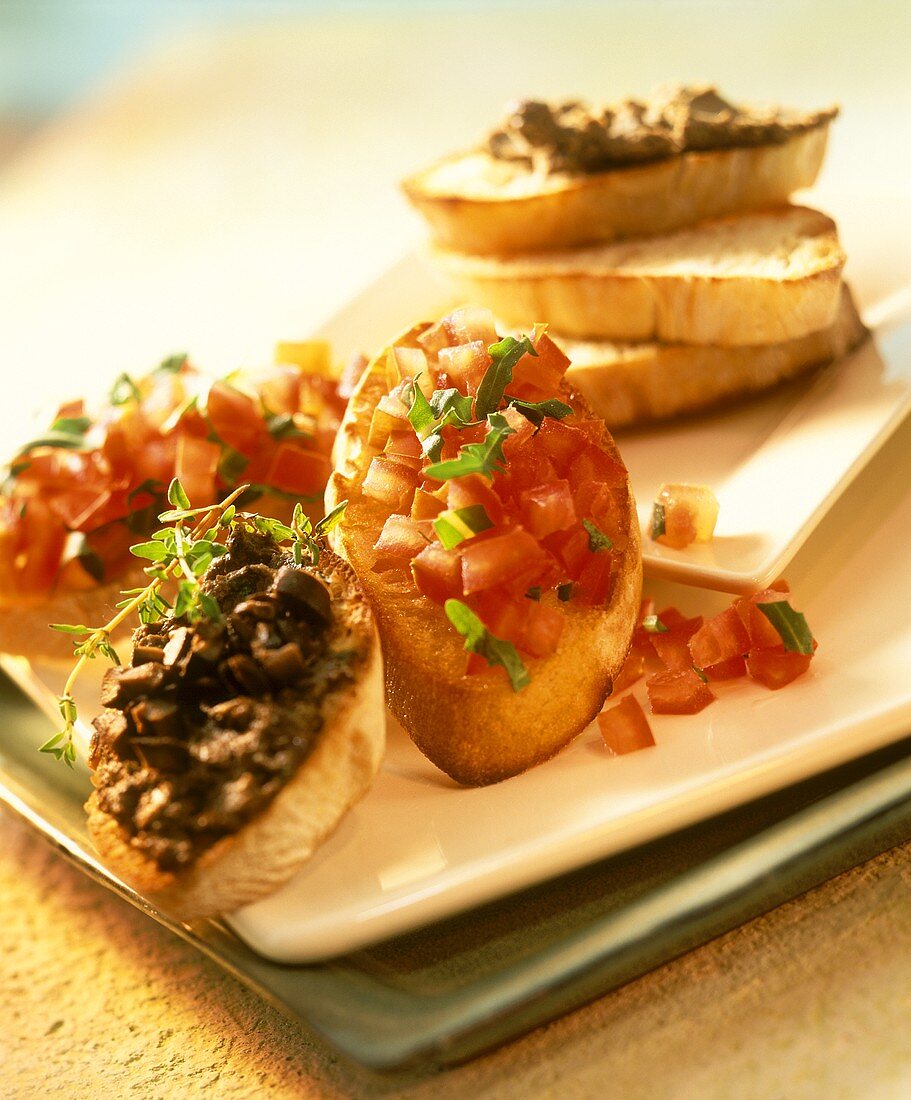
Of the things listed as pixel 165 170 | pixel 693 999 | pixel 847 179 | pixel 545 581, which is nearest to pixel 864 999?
pixel 693 999

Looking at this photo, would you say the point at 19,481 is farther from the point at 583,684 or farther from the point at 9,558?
the point at 583,684

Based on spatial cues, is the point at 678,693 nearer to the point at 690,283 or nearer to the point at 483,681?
the point at 483,681

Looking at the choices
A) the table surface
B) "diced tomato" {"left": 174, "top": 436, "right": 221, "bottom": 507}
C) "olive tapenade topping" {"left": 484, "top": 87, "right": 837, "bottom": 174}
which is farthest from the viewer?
"olive tapenade topping" {"left": 484, "top": 87, "right": 837, "bottom": 174}

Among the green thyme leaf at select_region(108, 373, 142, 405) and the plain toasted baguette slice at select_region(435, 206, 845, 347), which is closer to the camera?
the plain toasted baguette slice at select_region(435, 206, 845, 347)

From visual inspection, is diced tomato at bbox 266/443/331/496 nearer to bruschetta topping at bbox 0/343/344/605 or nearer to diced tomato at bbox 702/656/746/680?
bruschetta topping at bbox 0/343/344/605

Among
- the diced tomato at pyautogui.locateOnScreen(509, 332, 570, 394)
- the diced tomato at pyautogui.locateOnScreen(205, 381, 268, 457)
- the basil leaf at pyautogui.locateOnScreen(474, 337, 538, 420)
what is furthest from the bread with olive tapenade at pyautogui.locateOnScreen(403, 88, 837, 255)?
the basil leaf at pyautogui.locateOnScreen(474, 337, 538, 420)

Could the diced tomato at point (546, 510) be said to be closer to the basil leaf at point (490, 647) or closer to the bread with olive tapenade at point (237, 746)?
the basil leaf at point (490, 647)

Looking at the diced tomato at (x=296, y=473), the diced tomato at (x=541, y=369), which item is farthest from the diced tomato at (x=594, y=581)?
the diced tomato at (x=296, y=473)
